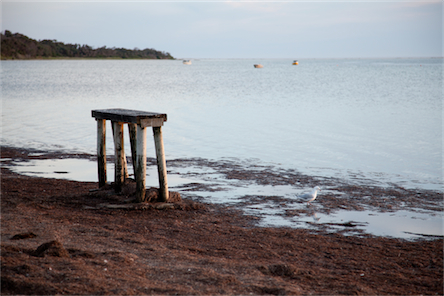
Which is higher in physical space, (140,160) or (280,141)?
(140,160)

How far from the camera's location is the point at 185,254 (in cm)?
645

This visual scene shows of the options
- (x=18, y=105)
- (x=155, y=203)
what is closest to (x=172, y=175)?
(x=155, y=203)

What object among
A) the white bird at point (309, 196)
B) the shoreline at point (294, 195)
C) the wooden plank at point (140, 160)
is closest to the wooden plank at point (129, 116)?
the wooden plank at point (140, 160)

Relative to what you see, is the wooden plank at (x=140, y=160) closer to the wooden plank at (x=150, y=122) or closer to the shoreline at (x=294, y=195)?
the wooden plank at (x=150, y=122)

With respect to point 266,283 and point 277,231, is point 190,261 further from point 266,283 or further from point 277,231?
point 277,231

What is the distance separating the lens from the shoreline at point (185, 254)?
5141 mm

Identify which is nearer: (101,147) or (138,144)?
(138,144)

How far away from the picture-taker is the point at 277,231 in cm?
802

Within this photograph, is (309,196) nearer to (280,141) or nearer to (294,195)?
(294,195)

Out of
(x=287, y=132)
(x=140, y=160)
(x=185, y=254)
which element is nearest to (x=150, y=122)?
(x=140, y=160)

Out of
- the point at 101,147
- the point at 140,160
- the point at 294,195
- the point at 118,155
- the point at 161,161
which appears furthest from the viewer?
the point at 294,195

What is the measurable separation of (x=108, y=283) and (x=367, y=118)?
23435 millimetres

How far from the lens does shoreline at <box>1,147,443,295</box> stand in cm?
514

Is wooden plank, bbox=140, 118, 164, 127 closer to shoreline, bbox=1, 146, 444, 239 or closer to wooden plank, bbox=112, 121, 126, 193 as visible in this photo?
wooden plank, bbox=112, 121, 126, 193
